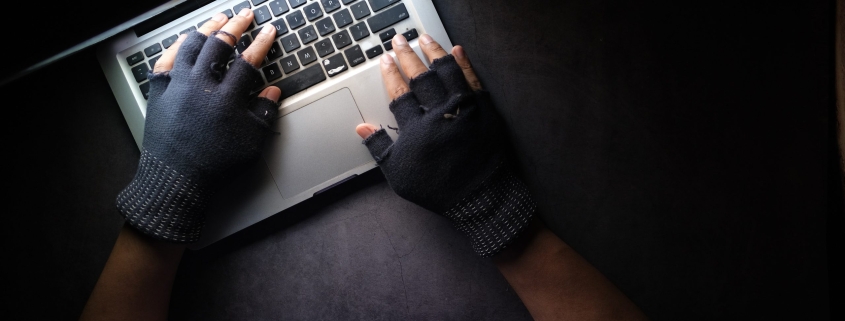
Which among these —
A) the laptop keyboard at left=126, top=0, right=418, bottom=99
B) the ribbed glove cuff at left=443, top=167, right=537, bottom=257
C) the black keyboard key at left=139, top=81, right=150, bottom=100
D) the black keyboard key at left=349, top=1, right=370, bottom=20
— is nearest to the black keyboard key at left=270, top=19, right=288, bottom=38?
the laptop keyboard at left=126, top=0, right=418, bottom=99

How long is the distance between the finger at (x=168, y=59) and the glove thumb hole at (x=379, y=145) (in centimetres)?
30

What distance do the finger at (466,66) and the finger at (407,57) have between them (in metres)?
0.06

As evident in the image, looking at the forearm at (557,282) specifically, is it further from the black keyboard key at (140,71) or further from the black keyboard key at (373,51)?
the black keyboard key at (140,71)

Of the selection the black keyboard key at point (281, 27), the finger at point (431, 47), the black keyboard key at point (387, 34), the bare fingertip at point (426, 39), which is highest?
the black keyboard key at point (281, 27)

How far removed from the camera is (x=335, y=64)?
0.63m

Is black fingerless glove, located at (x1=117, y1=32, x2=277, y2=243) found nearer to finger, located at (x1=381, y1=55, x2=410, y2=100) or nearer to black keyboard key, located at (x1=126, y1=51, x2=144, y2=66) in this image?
black keyboard key, located at (x1=126, y1=51, x2=144, y2=66)

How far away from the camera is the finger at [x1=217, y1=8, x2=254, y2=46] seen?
616mm

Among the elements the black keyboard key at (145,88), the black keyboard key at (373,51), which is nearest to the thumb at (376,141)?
the black keyboard key at (373,51)

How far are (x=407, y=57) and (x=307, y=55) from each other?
5.6 inches

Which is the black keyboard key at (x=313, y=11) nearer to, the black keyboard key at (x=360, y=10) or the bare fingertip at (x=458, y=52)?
the black keyboard key at (x=360, y=10)

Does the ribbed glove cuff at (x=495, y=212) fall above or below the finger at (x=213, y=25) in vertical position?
below

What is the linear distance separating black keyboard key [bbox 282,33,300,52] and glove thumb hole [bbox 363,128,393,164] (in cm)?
17

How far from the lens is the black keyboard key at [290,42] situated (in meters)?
0.63

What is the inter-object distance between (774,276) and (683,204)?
17cm
